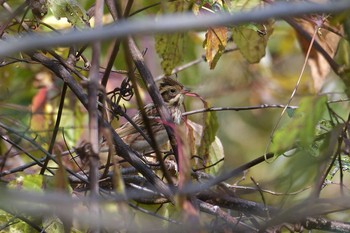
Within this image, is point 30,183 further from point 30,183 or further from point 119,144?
point 119,144

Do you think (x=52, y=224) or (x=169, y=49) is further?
(x=169, y=49)

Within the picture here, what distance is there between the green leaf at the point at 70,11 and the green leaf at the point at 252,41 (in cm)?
69

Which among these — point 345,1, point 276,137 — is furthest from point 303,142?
point 345,1

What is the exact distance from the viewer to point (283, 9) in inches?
51.8

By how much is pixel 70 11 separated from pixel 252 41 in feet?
2.84

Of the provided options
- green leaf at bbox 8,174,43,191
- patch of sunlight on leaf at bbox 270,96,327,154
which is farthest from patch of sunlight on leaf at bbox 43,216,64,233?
patch of sunlight on leaf at bbox 270,96,327,154

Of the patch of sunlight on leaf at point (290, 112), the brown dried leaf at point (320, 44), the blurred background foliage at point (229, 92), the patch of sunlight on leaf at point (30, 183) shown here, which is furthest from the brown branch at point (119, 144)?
the brown dried leaf at point (320, 44)

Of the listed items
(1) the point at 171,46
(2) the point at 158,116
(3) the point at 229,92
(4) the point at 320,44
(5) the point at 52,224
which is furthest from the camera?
(3) the point at 229,92

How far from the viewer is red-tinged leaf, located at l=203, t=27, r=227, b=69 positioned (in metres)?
2.73

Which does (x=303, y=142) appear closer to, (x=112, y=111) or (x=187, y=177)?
(x=187, y=177)

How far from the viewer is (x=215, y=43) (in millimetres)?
2775

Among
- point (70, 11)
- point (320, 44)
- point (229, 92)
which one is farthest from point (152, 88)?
point (229, 92)

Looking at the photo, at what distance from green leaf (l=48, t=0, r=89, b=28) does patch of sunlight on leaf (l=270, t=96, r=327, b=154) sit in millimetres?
846

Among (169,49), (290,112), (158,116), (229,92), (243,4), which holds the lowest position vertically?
(290,112)
